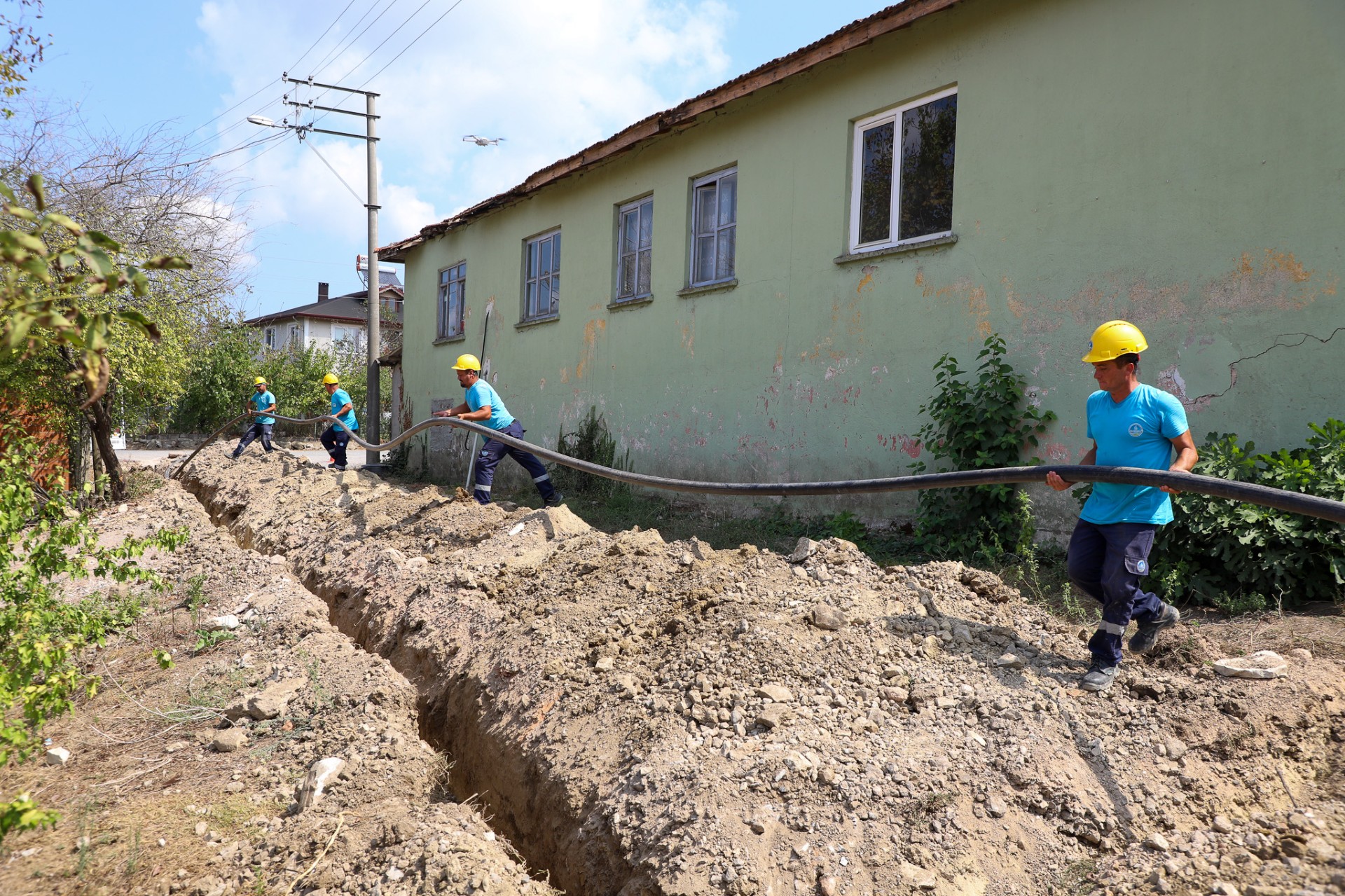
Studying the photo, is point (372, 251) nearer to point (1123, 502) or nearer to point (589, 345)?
point (589, 345)

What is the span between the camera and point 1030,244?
6453mm

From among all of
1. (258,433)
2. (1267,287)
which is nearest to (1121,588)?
(1267,287)

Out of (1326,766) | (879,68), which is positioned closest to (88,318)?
(1326,766)

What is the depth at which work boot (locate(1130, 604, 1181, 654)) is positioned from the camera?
3.64 meters

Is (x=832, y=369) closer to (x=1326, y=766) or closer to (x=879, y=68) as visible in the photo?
(x=879, y=68)

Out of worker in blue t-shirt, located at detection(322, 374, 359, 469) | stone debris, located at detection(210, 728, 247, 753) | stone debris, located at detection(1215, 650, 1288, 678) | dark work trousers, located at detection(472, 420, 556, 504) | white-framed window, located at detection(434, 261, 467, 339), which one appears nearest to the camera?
stone debris, located at detection(1215, 650, 1288, 678)

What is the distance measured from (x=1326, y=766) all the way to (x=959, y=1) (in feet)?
18.8

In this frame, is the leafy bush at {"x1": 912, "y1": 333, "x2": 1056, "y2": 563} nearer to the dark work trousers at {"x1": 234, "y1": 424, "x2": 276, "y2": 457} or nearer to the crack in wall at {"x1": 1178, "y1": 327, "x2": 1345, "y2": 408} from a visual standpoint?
the crack in wall at {"x1": 1178, "y1": 327, "x2": 1345, "y2": 408}

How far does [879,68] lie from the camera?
25.0 feet

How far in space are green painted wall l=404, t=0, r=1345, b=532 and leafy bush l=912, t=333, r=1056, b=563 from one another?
0.19m

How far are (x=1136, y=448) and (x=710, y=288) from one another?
6.19 metres

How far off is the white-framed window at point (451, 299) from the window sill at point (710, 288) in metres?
6.54

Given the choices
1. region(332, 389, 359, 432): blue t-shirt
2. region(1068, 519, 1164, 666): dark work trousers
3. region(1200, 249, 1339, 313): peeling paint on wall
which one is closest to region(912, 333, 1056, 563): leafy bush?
region(1200, 249, 1339, 313): peeling paint on wall

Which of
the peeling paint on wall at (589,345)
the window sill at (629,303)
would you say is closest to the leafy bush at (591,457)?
Result: the peeling paint on wall at (589,345)
